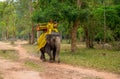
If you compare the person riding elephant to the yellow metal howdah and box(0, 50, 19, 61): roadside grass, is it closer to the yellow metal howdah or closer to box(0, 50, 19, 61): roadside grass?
the yellow metal howdah

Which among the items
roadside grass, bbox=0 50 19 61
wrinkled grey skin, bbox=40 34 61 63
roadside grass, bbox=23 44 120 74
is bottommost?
roadside grass, bbox=0 50 19 61

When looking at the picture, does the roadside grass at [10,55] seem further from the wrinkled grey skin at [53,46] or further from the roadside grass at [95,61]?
the roadside grass at [95,61]

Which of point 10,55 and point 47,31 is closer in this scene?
point 47,31

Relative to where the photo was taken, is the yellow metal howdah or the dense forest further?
the dense forest

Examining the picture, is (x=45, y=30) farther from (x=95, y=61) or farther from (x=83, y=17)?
(x=83, y=17)

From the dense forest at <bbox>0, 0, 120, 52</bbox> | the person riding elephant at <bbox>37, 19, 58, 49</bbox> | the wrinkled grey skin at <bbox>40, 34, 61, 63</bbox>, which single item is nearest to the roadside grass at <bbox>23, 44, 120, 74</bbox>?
the wrinkled grey skin at <bbox>40, 34, 61, 63</bbox>

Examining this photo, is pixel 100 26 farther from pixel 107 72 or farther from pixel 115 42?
pixel 107 72

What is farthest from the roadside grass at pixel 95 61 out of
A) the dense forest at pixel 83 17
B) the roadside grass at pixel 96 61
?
the dense forest at pixel 83 17

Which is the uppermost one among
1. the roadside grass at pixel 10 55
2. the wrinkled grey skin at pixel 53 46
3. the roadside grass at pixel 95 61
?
the wrinkled grey skin at pixel 53 46

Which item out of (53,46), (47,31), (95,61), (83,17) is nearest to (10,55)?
(83,17)

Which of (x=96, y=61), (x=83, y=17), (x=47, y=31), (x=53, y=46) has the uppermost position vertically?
(x=83, y=17)

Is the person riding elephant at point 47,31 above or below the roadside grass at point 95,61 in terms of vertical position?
above

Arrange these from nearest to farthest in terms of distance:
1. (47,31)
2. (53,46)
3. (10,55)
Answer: (53,46) < (47,31) < (10,55)

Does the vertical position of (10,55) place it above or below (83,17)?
below
